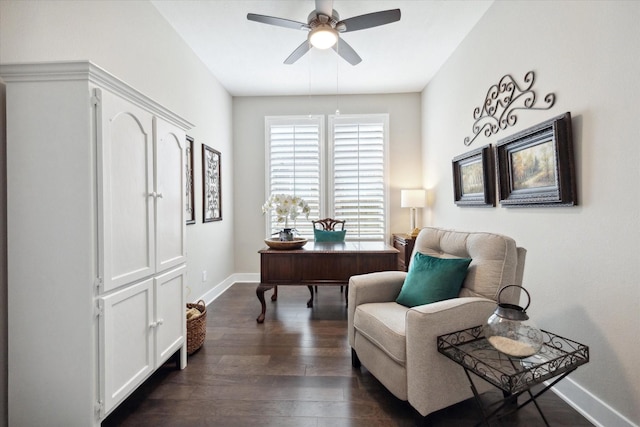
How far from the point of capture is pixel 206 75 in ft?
11.5

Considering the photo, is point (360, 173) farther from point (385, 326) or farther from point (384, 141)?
point (385, 326)

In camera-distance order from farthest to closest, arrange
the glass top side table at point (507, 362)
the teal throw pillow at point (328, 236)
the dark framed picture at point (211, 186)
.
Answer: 1. the teal throw pillow at point (328, 236)
2. the dark framed picture at point (211, 186)
3. the glass top side table at point (507, 362)

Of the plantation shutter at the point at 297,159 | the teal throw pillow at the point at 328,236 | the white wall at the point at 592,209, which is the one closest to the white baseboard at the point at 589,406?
the white wall at the point at 592,209

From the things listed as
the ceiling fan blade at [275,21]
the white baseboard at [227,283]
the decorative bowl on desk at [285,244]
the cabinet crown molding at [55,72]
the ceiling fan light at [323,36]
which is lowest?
the white baseboard at [227,283]

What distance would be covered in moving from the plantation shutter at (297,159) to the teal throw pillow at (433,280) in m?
2.58

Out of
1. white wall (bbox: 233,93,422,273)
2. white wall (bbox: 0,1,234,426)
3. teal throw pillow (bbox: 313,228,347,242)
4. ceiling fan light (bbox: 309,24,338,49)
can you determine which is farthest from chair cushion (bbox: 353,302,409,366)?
white wall (bbox: 233,93,422,273)

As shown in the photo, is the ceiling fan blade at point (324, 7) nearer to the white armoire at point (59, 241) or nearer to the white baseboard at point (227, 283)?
the white armoire at point (59, 241)

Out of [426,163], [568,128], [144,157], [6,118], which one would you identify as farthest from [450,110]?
[6,118]

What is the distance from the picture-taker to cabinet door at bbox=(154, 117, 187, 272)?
175 centimetres

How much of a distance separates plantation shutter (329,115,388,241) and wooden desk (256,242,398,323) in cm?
160

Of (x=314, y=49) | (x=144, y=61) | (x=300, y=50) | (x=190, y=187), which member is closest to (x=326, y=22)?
(x=300, y=50)

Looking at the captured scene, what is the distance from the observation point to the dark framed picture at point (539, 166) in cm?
167

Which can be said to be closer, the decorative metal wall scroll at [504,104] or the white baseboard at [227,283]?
the decorative metal wall scroll at [504,104]

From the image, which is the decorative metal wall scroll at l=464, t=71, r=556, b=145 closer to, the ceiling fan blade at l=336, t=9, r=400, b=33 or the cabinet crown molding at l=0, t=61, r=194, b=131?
the ceiling fan blade at l=336, t=9, r=400, b=33
